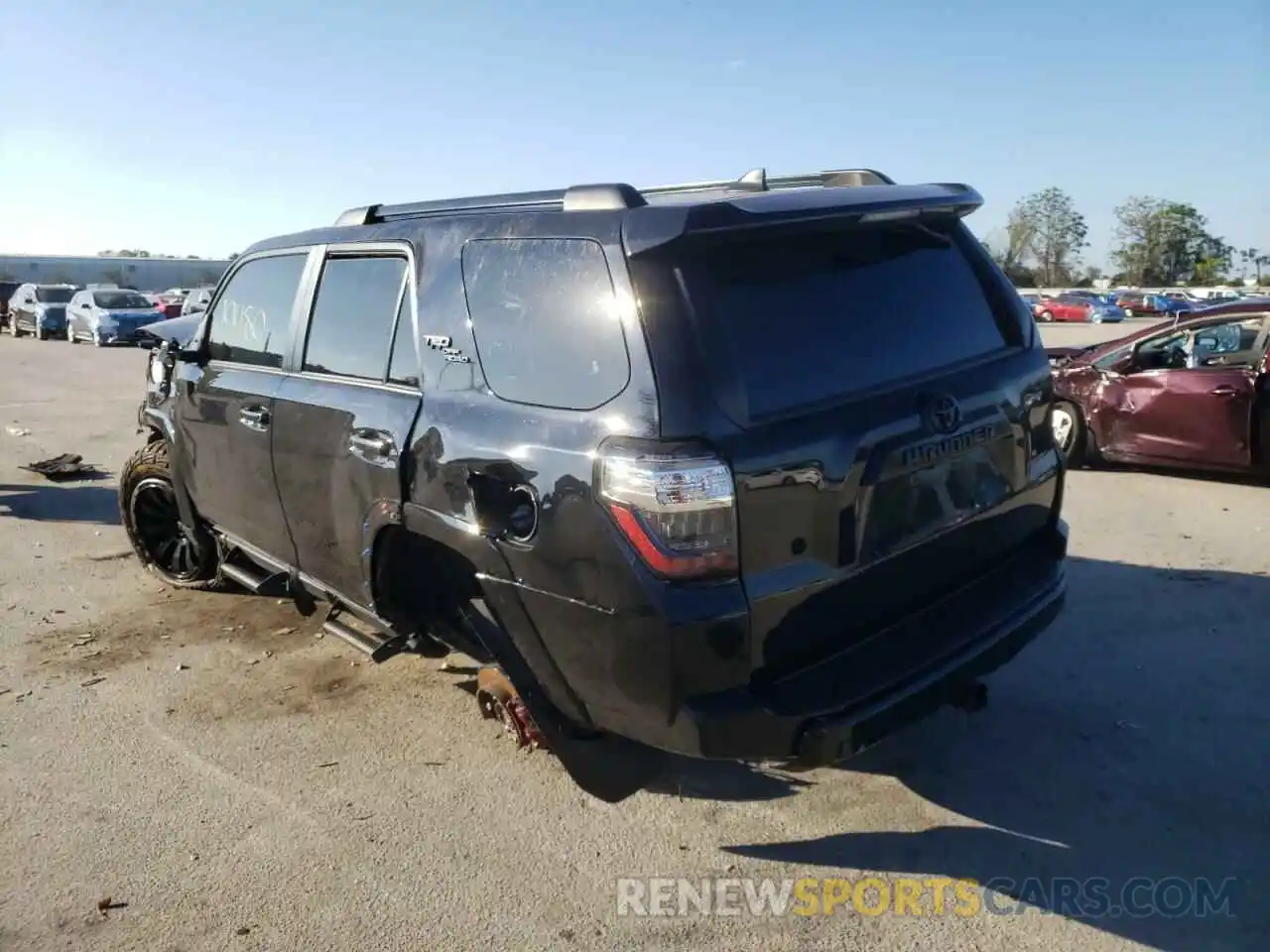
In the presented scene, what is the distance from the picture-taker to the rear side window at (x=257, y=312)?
4543mm

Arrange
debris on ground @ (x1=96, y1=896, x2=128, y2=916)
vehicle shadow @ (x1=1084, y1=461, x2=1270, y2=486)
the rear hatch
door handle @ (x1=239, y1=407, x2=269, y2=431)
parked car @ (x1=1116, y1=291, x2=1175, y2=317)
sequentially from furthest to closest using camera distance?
parked car @ (x1=1116, y1=291, x2=1175, y2=317) < vehicle shadow @ (x1=1084, y1=461, x2=1270, y2=486) < door handle @ (x1=239, y1=407, x2=269, y2=431) < debris on ground @ (x1=96, y1=896, x2=128, y2=916) < the rear hatch

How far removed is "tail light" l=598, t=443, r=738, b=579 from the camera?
266 centimetres

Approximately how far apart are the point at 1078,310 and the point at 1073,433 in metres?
47.5

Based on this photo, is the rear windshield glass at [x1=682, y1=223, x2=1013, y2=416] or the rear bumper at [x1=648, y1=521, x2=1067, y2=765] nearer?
the rear bumper at [x1=648, y1=521, x2=1067, y2=765]

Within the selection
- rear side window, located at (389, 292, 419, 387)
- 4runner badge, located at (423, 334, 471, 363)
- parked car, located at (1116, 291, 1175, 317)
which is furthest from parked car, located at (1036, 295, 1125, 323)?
4runner badge, located at (423, 334, 471, 363)

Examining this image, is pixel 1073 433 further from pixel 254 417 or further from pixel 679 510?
pixel 679 510

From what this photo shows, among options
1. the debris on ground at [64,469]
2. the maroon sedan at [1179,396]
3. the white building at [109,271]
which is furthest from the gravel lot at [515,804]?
the white building at [109,271]

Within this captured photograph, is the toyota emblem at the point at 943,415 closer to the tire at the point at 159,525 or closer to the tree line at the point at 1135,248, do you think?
the tire at the point at 159,525

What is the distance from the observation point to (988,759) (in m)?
3.80

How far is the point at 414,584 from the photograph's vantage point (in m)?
3.86

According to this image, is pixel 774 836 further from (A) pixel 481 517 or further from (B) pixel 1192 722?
(B) pixel 1192 722

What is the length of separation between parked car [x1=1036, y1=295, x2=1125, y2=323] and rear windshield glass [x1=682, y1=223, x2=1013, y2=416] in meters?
49.8

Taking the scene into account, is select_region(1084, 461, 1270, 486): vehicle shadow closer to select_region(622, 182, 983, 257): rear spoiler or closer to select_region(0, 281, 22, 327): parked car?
select_region(622, 182, 983, 257): rear spoiler

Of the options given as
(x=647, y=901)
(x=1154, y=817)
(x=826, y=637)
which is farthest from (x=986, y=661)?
(x=647, y=901)
